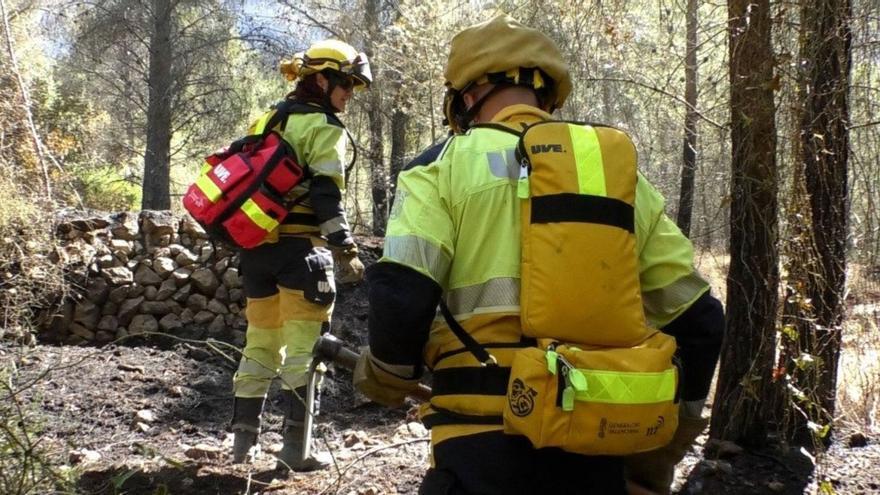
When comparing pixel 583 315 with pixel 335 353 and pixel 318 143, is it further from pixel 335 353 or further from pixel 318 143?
pixel 318 143

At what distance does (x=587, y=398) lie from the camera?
1.67 meters

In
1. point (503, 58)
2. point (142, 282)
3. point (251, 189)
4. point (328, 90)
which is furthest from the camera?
point (142, 282)

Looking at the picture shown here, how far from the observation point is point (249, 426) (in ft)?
13.4

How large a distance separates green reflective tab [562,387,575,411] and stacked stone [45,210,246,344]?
5.80 m

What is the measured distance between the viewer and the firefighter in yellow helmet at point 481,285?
70.1 inches

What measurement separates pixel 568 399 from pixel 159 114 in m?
12.0

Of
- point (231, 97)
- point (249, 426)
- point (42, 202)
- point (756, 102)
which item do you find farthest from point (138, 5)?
point (756, 102)

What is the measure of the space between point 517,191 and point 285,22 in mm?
13251

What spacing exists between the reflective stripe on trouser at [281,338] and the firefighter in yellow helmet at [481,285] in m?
1.99

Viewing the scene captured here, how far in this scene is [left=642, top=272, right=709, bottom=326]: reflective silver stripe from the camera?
199 centimetres

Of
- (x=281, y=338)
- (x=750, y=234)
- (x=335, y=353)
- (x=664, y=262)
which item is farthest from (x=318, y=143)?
(x=664, y=262)

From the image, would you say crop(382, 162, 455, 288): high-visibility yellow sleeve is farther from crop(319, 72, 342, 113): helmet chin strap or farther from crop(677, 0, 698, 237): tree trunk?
crop(319, 72, 342, 113): helmet chin strap

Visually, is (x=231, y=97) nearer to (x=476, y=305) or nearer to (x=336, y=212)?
(x=336, y=212)

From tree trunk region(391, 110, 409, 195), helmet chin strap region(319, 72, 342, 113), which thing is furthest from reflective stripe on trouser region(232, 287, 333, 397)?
tree trunk region(391, 110, 409, 195)
